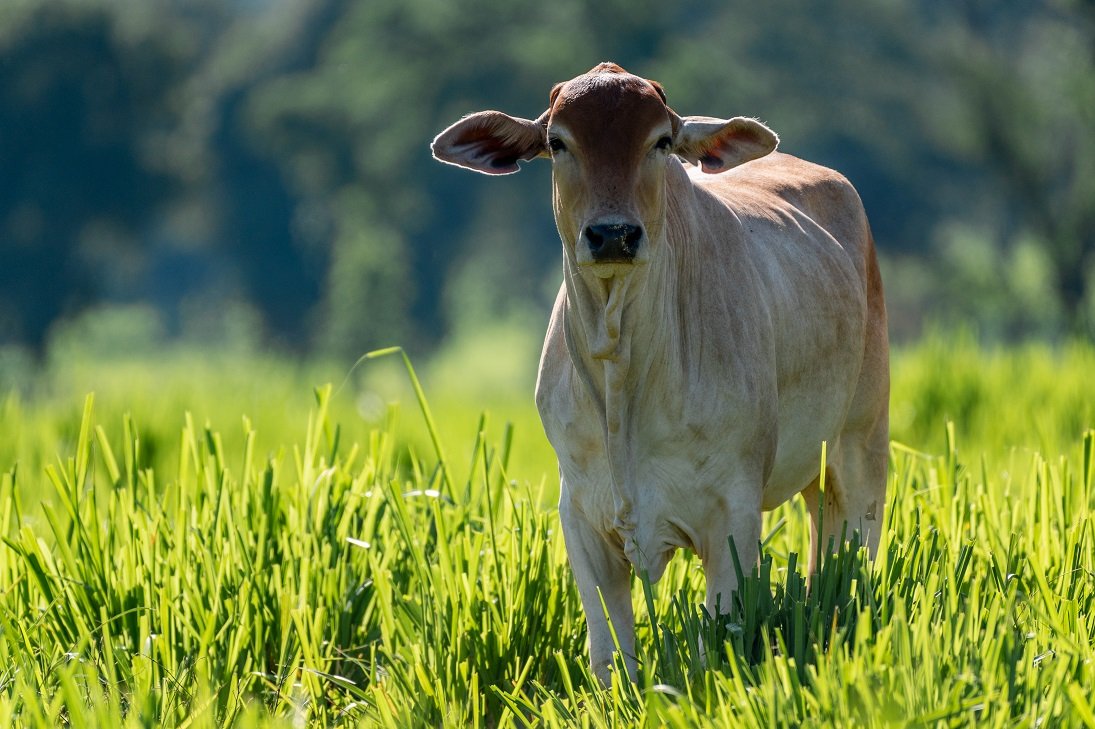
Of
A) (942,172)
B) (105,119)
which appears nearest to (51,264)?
(105,119)

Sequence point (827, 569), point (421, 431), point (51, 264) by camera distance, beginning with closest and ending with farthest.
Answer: point (827, 569)
point (421, 431)
point (51, 264)

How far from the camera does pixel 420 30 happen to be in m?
34.9

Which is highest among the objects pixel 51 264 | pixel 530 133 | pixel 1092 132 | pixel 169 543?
pixel 530 133

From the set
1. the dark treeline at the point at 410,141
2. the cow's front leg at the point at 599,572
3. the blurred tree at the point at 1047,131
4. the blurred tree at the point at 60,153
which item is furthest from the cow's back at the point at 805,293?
the blurred tree at the point at 60,153

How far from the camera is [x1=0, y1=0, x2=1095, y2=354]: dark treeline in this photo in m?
32.6

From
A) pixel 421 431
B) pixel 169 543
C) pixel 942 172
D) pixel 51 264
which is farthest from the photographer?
pixel 942 172

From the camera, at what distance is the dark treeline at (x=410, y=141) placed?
32625mm

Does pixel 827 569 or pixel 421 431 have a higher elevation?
pixel 827 569

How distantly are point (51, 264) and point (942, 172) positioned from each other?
71.4ft

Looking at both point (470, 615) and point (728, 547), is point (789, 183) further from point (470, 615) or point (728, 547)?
point (470, 615)

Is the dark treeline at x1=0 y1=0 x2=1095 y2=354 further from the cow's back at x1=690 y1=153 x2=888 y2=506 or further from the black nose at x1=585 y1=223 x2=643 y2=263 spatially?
the black nose at x1=585 y1=223 x2=643 y2=263

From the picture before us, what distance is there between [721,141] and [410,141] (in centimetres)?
3098

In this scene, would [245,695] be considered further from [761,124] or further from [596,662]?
[761,124]

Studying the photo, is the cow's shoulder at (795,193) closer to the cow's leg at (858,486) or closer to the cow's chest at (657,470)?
the cow's leg at (858,486)
